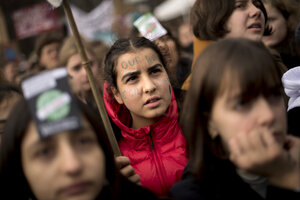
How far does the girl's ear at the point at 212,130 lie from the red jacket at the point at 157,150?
0.72 metres

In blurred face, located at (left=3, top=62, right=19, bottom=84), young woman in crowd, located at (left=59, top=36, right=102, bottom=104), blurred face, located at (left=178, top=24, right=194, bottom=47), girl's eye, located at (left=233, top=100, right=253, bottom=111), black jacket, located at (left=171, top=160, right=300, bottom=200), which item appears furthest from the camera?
blurred face, located at (left=178, top=24, right=194, bottom=47)

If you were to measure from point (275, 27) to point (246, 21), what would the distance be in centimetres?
99

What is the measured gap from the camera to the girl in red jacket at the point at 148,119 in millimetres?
2363

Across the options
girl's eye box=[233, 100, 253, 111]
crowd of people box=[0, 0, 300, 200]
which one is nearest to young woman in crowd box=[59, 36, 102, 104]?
crowd of people box=[0, 0, 300, 200]

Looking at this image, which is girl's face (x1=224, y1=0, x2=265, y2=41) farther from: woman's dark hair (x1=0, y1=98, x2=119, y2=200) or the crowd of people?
woman's dark hair (x1=0, y1=98, x2=119, y2=200)

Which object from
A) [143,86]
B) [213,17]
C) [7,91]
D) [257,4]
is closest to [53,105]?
[143,86]

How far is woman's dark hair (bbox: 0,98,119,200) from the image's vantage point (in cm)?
155

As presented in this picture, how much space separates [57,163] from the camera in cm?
141

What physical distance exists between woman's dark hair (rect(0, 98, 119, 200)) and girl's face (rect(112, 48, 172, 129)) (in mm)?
805

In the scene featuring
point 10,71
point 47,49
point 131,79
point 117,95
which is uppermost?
point 47,49

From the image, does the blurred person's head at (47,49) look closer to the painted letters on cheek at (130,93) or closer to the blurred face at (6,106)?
the blurred face at (6,106)

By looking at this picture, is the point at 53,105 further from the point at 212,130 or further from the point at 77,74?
the point at 77,74

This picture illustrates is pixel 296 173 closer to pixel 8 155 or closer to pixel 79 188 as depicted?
pixel 79 188

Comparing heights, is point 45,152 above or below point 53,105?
below
